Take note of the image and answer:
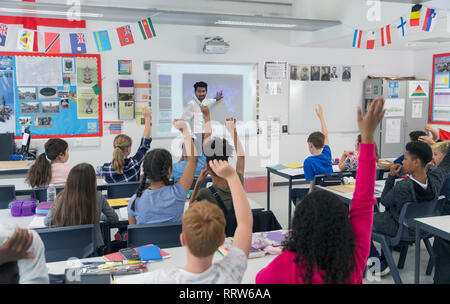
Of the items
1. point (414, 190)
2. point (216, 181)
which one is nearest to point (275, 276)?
point (216, 181)

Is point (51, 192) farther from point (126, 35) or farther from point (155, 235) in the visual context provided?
point (126, 35)

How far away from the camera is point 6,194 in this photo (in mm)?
3451

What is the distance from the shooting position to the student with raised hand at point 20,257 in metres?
1.27

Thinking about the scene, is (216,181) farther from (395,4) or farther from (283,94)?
(283,94)

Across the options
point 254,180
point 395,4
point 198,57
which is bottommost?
point 254,180

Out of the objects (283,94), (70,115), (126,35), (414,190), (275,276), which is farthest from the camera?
(283,94)

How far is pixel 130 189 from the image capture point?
→ 3600 mm

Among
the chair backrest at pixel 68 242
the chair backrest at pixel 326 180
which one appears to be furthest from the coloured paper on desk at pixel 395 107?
the chair backrest at pixel 68 242

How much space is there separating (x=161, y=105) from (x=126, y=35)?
160 centimetres

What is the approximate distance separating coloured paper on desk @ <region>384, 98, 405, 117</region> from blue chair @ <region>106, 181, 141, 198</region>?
217 inches

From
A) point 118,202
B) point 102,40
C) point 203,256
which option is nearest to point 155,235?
point 118,202

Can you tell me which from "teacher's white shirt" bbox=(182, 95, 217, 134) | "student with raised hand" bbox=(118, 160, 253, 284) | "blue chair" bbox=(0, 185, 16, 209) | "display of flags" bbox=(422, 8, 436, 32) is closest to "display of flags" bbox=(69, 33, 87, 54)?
"teacher's white shirt" bbox=(182, 95, 217, 134)

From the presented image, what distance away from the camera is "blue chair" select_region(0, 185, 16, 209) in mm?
3426

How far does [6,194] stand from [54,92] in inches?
118
